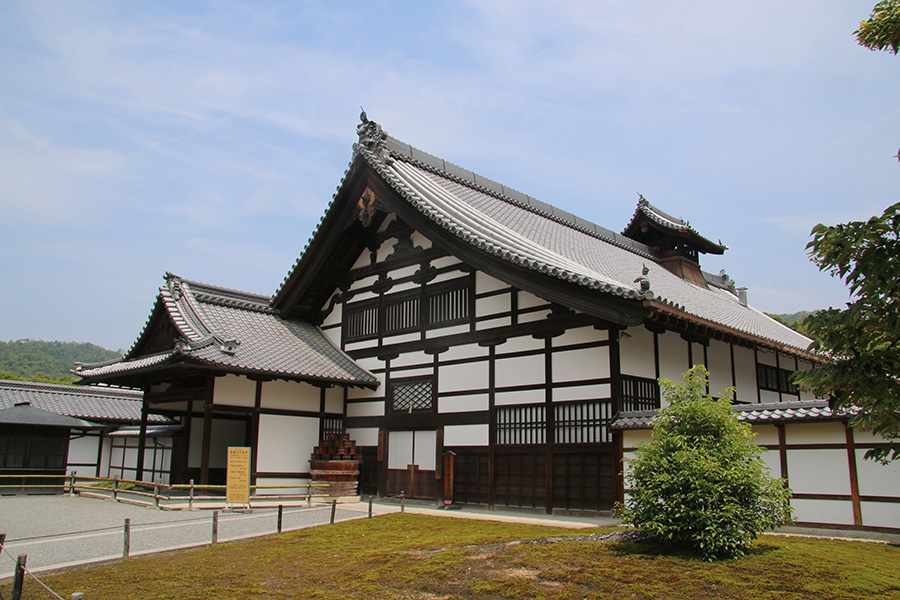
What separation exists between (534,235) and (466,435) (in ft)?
23.0

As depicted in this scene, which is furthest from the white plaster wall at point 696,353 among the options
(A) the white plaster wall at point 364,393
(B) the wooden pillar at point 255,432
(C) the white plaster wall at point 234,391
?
(C) the white plaster wall at point 234,391

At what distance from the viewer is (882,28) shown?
19.1 ft

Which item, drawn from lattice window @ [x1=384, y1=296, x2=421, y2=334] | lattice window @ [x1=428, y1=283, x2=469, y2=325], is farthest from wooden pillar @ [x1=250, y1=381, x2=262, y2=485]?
lattice window @ [x1=428, y1=283, x2=469, y2=325]

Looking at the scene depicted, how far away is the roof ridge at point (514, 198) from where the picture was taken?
2330 centimetres

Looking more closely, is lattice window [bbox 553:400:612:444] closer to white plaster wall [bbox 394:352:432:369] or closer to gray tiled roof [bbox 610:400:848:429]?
gray tiled roof [bbox 610:400:848:429]

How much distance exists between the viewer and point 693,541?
8.43 m

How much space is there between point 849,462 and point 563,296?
6.24 metres

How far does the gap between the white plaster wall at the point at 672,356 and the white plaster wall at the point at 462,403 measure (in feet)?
14.9

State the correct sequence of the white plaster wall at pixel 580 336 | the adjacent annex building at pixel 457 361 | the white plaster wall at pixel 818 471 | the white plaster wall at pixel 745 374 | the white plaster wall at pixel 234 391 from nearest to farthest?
1. the white plaster wall at pixel 818 471
2. the adjacent annex building at pixel 457 361
3. the white plaster wall at pixel 580 336
4. the white plaster wall at pixel 234 391
5. the white plaster wall at pixel 745 374

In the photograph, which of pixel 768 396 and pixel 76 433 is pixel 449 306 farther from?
pixel 76 433

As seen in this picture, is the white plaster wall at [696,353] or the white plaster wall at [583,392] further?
the white plaster wall at [696,353]

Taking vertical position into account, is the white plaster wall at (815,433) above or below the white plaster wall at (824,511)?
above

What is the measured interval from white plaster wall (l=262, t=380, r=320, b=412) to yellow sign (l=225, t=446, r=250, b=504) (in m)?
3.68

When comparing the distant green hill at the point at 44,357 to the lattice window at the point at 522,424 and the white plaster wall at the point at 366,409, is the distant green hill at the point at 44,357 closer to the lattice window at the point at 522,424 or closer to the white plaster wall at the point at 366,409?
the white plaster wall at the point at 366,409
